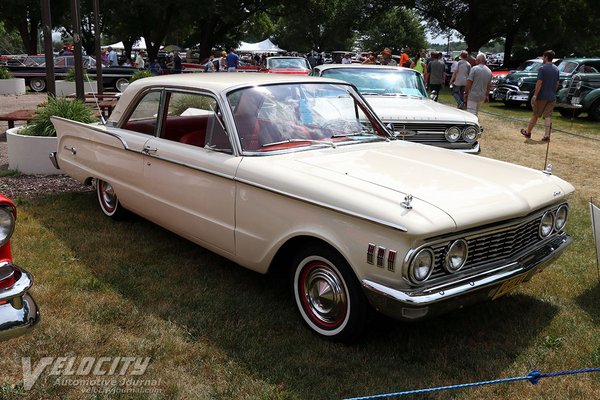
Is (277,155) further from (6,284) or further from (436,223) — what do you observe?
(6,284)

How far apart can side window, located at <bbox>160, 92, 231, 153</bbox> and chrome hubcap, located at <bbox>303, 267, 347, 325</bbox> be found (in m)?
1.16

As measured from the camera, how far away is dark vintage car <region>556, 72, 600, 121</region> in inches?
623

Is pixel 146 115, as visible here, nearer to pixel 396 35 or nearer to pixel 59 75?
pixel 59 75

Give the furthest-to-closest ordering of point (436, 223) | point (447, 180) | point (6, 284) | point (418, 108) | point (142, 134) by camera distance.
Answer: point (418, 108) → point (142, 134) → point (447, 180) → point (436, 223) → point (6, 284)

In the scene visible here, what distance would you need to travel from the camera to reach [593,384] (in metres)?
3.23

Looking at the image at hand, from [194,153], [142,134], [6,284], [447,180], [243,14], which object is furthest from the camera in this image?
[243,14]

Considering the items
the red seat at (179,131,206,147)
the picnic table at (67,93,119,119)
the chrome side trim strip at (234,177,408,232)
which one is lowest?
the picnic table at (67,93,119,119)

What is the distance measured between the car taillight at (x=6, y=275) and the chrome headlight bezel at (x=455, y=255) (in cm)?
230

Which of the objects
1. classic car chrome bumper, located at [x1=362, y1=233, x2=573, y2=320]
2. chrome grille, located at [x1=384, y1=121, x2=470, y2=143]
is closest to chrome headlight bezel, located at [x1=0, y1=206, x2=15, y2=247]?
classic car chrome bumper, located at [x1=362, y1=233, x2=573, y2=320]

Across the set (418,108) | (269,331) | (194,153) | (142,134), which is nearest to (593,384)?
(269,331)

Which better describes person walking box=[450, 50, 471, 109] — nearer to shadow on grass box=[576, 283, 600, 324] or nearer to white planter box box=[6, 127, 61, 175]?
white planter box box=[6, 127, 61, 175]

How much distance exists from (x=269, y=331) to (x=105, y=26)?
1777 inches

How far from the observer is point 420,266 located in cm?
306

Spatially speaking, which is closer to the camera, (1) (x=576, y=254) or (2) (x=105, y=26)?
(1) (x=576, y=254)
